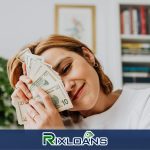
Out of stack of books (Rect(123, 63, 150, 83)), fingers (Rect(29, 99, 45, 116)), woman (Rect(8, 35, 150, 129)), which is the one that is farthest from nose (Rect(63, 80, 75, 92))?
stack of books (Rect(123, 63, 150, 83))

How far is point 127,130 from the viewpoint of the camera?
137cm

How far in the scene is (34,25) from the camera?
6.57 feet

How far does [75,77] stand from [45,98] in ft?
0.55

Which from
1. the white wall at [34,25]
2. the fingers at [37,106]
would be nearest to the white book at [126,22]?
the white wall at [34,25]

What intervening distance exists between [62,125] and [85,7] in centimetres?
93

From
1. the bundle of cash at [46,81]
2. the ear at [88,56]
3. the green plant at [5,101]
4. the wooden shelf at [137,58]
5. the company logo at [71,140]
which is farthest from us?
the wooden shelf at [137,58]

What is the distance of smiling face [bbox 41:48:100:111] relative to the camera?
1.49m

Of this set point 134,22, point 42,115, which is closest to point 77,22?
point 134,22

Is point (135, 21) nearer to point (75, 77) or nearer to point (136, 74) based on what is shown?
point (136, 74)

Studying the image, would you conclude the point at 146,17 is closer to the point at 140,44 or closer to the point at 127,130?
the point at 140,44

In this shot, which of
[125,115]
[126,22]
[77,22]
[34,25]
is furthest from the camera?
[126,22]

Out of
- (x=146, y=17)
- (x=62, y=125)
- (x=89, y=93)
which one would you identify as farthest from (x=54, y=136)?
(x=146, y=17)

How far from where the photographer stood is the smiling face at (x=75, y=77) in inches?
58.6

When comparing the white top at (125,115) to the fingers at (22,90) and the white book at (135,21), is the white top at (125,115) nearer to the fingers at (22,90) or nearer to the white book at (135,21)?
the fingers at (22,90)
